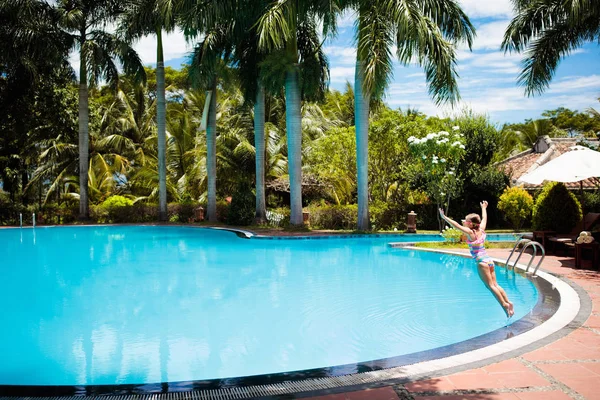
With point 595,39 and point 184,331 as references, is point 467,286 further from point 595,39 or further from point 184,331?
point 595,39

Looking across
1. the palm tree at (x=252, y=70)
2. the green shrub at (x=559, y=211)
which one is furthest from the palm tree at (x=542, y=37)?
the palm tree at (x=252, y=70)

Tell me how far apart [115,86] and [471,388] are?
86.6ft

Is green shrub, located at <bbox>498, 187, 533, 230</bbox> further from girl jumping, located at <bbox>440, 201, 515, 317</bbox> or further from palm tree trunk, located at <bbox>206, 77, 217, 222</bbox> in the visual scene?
girl jumping, located at <bbox>440, 201, 515, 317</bbox>

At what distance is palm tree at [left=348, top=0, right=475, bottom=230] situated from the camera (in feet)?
55.1

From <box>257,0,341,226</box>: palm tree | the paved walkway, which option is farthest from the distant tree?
the paved walkway

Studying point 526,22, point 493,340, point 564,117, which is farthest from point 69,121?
point 564,117

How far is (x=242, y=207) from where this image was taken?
79.6 ft

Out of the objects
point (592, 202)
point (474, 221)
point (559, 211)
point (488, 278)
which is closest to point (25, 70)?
point (559, 211)

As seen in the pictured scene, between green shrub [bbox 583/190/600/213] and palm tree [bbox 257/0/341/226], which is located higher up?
palm tree [bbox 257/0/341/226]

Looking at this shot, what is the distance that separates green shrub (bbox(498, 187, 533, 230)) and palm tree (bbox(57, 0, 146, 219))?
17.7 metres

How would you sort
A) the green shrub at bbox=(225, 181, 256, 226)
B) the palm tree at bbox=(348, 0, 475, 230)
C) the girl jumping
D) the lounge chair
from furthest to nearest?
the green shrub at bbox=(225, 181, 256, 226) < the palm tree at bbox=(348, 0, 475, 230) < the lounge chair < the girl jumping

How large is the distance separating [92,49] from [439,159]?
54.7 feet

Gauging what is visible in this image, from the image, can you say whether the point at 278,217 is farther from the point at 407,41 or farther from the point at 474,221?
the point at 474,221

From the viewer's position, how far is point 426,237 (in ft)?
62.0
